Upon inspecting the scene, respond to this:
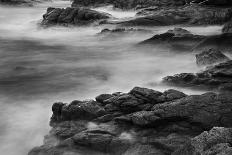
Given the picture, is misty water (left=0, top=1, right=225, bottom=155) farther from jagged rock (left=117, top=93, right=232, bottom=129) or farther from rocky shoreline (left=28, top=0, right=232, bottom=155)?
jagged rock (left=117, top=93, right=232, bottom=129)

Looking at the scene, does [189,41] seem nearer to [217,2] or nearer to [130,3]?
[217,2]

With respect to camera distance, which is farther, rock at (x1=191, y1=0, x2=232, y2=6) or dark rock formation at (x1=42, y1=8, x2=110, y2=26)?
dark rock formation at (x1=42, y1=8, x2=110, y2=26)

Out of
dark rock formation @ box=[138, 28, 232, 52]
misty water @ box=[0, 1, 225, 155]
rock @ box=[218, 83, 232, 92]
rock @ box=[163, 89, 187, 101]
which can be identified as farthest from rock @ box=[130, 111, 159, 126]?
dark rock formation @ box=[138, 28, 232, 52]

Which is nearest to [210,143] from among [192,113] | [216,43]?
[192,113]

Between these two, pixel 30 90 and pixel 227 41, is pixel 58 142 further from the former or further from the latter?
pixel 227 41

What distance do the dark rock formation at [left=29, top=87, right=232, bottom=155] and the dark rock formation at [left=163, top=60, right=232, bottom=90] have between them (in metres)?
3.25

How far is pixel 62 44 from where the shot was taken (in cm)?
2930

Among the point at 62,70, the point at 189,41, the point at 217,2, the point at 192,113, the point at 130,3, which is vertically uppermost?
the point at 217,2

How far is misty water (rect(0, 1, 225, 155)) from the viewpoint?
583 inches

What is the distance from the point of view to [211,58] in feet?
60.4

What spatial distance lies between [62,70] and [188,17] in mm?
12920

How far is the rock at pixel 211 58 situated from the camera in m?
18.3

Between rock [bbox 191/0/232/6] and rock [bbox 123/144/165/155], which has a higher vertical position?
rock [bbox 191/0/232/6]

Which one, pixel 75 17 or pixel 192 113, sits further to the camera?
pixel 75 17
